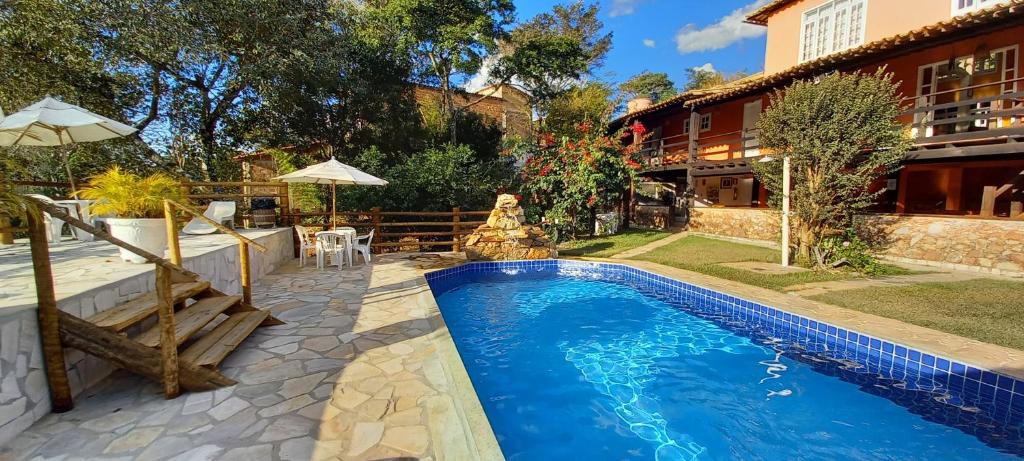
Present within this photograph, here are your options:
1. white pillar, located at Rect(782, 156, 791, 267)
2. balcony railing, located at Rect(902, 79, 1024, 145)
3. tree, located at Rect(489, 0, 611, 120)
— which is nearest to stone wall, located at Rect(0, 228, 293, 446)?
white pillar, located at Rect(782, 156, 791, 267)

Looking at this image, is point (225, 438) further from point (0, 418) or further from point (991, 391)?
point (991, 391)

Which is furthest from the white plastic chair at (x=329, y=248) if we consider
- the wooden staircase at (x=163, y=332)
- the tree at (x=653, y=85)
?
the tree at (x=653, y=85)

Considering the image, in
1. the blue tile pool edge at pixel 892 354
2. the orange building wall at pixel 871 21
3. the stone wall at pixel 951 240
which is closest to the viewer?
the blue tile pool edge at pixel 892 354

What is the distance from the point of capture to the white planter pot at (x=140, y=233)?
4.11 metres

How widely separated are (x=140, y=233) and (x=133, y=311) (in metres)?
1.44

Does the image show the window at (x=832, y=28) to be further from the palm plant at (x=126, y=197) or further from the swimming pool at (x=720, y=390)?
the palm plant at (x=126, y=197)

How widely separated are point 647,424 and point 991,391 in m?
3.15

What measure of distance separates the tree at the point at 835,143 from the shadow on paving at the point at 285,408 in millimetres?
7832

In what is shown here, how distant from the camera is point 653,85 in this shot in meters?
32.8

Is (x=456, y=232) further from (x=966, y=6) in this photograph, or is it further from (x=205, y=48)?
(x=966, y=6)

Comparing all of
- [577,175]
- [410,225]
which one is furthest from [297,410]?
[577,175]

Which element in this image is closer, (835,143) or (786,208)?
(835,143)

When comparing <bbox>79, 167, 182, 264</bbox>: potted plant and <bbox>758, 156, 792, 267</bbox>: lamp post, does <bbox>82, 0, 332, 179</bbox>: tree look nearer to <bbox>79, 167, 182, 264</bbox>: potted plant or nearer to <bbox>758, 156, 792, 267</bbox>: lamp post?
<bbox>79, 167, 182, 264</bbox>: potted plant

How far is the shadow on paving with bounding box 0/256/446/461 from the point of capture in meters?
2.37
